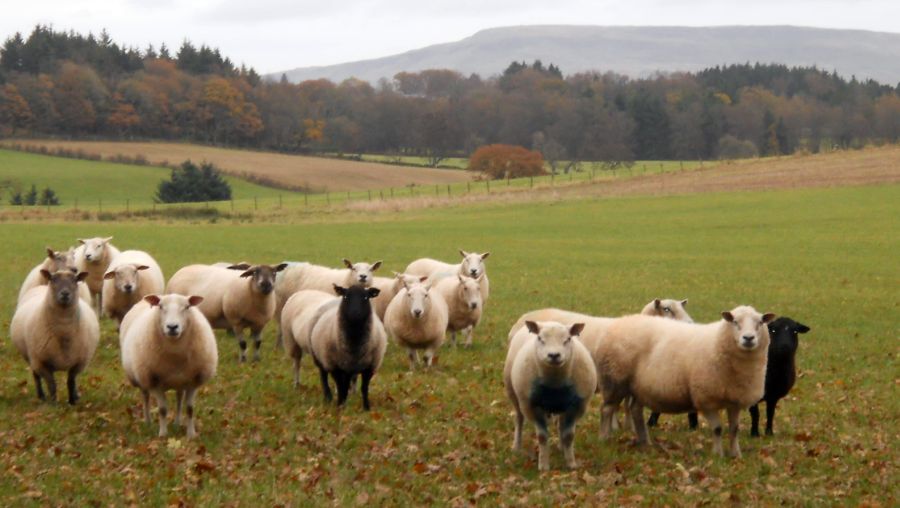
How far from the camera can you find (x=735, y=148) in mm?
122750

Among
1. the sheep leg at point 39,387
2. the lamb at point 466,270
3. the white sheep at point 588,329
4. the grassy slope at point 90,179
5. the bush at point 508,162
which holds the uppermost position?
the white sheep at point 588,329

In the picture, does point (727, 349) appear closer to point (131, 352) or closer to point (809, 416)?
point (809, 416)

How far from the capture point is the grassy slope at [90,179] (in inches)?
3733

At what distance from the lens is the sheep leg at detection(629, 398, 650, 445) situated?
11898mm

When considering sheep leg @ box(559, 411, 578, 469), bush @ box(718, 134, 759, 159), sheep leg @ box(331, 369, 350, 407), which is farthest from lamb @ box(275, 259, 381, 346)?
bush @ box(718, 134, 759, 159)

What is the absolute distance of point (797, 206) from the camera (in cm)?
5994

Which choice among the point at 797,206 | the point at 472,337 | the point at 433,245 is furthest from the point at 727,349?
the point at 797,206

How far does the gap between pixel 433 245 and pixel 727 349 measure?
114 ft

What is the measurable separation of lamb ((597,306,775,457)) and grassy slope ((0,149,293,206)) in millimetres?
84423

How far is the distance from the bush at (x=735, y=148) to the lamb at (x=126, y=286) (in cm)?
10777

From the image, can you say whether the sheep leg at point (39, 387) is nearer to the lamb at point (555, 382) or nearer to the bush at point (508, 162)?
the lamb at point (555, 382)

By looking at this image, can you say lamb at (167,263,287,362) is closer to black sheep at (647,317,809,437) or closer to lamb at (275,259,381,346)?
lamb at (275,259,381,346)

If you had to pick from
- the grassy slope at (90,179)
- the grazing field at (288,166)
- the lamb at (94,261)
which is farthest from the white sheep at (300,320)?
the grazing field at (288,166)

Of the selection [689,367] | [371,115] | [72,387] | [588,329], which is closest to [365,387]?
[588,329]
